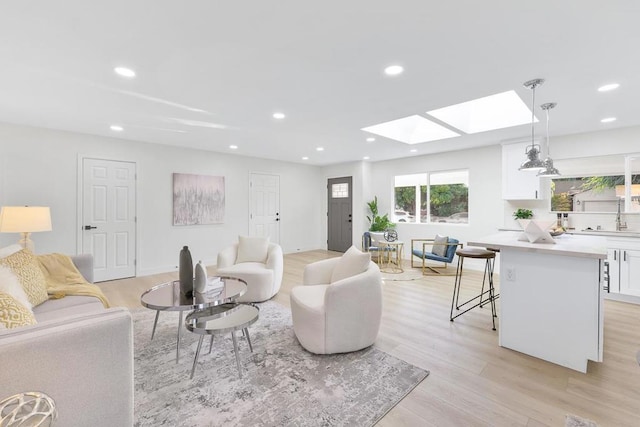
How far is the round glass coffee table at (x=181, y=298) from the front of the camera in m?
2.15

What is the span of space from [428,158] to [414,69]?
161 inches

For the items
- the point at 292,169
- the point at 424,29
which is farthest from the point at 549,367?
the point at 292,169

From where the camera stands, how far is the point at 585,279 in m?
2.15

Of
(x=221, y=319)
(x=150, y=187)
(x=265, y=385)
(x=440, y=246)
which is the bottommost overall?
(x=265, y=385)

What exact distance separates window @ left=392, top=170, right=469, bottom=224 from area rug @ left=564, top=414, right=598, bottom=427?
14.5ft

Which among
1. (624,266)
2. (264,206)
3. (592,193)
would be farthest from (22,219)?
(592,193)

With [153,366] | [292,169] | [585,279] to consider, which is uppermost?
[292,169]

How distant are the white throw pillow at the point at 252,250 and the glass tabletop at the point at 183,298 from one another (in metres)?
1.39

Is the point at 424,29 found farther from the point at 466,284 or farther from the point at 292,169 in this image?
the point at 292,169

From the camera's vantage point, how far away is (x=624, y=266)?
12.2 ft

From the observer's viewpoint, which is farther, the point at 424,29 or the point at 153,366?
the point at 153,366

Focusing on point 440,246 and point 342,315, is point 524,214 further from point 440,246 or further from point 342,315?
point 342,315

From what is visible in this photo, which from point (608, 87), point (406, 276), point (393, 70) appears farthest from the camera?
point (406, 276)

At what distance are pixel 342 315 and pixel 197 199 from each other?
4.43 meters
